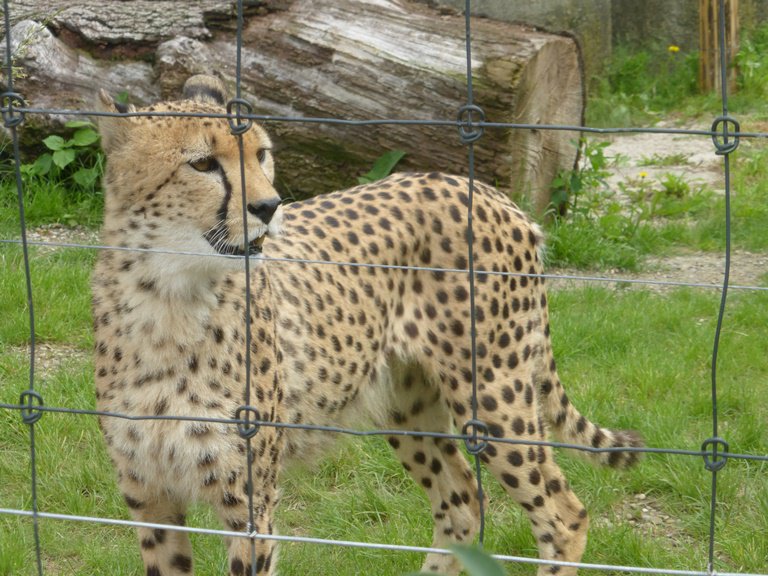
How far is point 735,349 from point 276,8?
2.44m

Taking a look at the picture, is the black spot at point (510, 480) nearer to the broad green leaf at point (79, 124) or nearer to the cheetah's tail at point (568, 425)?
the cheetah's tail at point (568, 425)

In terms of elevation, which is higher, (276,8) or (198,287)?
(276,8)

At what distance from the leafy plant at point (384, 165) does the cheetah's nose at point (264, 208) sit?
2658 mm

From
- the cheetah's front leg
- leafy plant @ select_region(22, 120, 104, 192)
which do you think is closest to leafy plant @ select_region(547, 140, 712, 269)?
leafy plant @ select_region(22, 120, 104, 192)

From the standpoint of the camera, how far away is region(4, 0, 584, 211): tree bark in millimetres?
4898

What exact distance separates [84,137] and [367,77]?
1.28 meters

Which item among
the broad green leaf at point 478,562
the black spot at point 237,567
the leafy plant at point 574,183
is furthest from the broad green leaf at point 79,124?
the broad green leaf at point 478,562

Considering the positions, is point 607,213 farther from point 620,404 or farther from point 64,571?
point 64,571

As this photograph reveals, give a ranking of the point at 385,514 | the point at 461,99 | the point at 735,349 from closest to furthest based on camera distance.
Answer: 1. the point at 385,514
2. the point at 735,349
3. the point at 461,99

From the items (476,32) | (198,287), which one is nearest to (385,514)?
(198,287)

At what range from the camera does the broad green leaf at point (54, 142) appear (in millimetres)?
5113

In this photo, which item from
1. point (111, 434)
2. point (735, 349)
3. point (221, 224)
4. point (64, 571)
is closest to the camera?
point (221, 224)

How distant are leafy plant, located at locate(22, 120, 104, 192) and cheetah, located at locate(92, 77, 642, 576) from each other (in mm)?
2249

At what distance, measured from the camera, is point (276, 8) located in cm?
514
